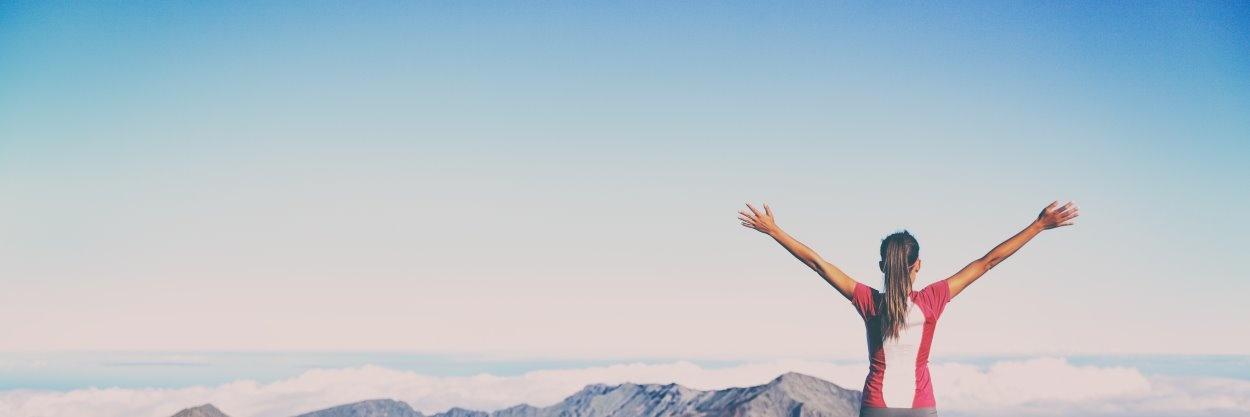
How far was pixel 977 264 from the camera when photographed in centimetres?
838

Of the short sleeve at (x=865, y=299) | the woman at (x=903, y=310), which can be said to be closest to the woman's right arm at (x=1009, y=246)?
the woman at (x=903, y=310)

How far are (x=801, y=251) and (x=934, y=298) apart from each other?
1.19m

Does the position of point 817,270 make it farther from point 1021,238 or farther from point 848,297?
point 1021,238

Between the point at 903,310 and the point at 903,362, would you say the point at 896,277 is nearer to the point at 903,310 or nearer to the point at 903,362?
the point at 903,310

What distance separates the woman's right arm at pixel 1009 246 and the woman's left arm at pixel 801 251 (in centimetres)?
88

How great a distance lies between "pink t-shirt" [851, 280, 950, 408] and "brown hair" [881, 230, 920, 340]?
0.20 feet

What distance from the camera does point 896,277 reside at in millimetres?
8117

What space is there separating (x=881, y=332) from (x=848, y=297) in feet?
1.51

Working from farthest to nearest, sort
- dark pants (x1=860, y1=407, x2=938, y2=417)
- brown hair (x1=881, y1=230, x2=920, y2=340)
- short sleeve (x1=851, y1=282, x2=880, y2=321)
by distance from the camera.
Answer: short sleeve (x1=851, y1=282, x2=880, y2=321), brown hair (x1=881, y1=230, x2=920, y2=340), dark pants (x1=860, y1=407, x2=938, y2=417)

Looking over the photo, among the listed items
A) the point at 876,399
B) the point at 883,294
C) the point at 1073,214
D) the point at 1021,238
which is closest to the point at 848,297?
the point at 883,294

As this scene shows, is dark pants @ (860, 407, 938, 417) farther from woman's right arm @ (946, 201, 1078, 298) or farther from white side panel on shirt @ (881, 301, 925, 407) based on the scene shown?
woman's right arm @ (946, 201, 1078, 298)

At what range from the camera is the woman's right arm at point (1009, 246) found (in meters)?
8.34

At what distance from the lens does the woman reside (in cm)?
792

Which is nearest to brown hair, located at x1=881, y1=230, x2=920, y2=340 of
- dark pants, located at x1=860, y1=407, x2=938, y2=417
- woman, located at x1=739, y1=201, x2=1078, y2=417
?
woman, located at x1=739, y1=201, x2=1078, y2=417
